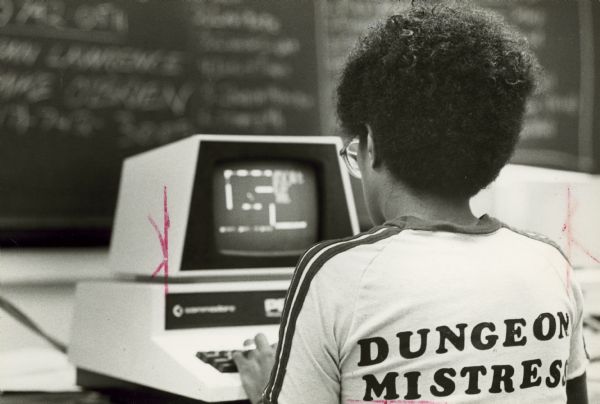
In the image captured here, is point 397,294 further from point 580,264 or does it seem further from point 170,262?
point 580,264

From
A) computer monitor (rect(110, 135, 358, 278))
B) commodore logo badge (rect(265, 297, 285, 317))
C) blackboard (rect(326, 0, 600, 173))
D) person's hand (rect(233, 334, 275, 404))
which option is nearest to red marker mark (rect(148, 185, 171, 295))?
computer monitor (rect(110, 135, 358, 278))

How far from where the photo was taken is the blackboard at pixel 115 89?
1.77 metres

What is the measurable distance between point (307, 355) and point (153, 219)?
644 mm

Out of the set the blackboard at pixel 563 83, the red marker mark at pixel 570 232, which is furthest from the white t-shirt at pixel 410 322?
the blackboard at pixel 563 83

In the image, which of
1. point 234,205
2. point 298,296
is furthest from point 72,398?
point 298,296

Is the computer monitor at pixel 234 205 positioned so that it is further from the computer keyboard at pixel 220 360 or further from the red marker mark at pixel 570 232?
the red marker mark at pixel 570 232

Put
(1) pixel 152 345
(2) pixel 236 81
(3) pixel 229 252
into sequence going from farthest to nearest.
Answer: (2) pixel 236 81, (3) pixel 229 252, (1) pixel 152 345

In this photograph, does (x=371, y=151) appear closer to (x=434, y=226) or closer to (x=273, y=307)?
(x=434, y=226)

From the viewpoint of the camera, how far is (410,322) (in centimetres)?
91

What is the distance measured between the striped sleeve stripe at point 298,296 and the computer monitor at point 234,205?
0.47 metres

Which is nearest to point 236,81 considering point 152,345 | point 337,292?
point 152,345

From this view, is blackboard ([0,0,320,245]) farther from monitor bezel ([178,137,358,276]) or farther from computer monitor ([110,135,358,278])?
monitor bezel ([178,137,358,276])

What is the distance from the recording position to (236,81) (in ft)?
6.52

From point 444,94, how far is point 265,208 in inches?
23.9
